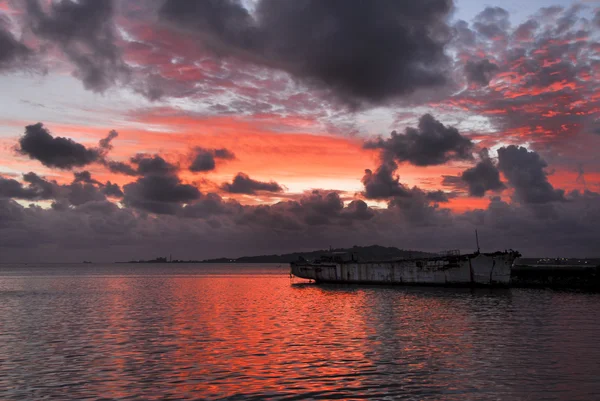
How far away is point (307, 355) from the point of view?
29.6m

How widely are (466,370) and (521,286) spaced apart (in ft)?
249

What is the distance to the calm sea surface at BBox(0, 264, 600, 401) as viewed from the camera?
22.0 meters

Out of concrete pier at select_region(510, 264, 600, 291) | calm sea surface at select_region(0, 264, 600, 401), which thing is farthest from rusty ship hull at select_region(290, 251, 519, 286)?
calm sea surface at select_region(0, 264, 600, 401)

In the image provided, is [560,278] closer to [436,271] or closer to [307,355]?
[436,271]

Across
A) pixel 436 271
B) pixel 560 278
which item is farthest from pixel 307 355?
pixel 560 278

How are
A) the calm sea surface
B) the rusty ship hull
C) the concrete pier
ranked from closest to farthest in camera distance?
the calm sea surface
the rusty ship hull
the concrete pier

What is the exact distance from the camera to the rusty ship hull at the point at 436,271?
83.2 m

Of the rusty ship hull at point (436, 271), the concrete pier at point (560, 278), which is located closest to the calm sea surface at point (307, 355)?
the rusty ship hull at point (436, 271)

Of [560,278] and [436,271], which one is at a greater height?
[436,271]

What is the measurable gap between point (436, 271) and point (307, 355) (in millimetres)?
63174

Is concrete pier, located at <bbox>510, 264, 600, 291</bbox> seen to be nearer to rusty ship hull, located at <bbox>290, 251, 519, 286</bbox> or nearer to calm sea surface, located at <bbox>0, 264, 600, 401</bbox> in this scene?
rusty ship hull, located at <bbox>290, 251, 519, 286</bbox>

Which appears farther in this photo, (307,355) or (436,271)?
(436,271)

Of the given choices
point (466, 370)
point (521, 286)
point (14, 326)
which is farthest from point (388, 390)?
point (521, 286)

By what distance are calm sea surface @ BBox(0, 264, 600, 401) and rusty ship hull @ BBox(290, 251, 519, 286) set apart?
1114 inches
